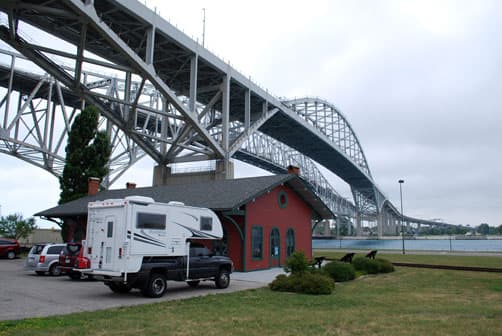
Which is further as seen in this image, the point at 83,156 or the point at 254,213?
the point at 83,156

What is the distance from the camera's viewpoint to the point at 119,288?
1419 centimetres

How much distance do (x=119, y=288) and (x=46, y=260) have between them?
25.3 feet

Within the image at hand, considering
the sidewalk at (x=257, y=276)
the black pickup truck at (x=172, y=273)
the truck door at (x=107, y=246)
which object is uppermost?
the truck door at (x=107, y=246)

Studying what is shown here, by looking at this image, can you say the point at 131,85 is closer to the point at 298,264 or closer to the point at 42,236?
the point at 42,236

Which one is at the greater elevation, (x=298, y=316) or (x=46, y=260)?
(x=46, y=260)


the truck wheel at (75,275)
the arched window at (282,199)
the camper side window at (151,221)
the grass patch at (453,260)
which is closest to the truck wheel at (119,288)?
the camper side window at (151,221)

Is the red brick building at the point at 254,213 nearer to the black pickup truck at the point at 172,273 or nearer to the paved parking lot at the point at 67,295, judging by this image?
the paved parking lot at the point at 67,295

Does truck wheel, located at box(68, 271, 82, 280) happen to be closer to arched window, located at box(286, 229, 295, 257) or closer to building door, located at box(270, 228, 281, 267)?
building door, located at box(270, 228, 281, 267)

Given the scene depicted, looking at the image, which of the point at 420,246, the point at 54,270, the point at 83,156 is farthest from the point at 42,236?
the point at 420,246

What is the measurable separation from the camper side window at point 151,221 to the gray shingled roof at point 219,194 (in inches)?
249

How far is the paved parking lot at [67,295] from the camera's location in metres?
10.9

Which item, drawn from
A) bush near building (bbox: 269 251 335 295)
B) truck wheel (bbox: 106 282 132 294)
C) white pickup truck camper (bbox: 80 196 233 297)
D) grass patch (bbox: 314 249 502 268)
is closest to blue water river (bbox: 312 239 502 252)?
grass patch (bbox: 314 249 502 268)

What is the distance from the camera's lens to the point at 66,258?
18312 mm

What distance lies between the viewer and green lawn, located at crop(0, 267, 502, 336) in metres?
8.37
